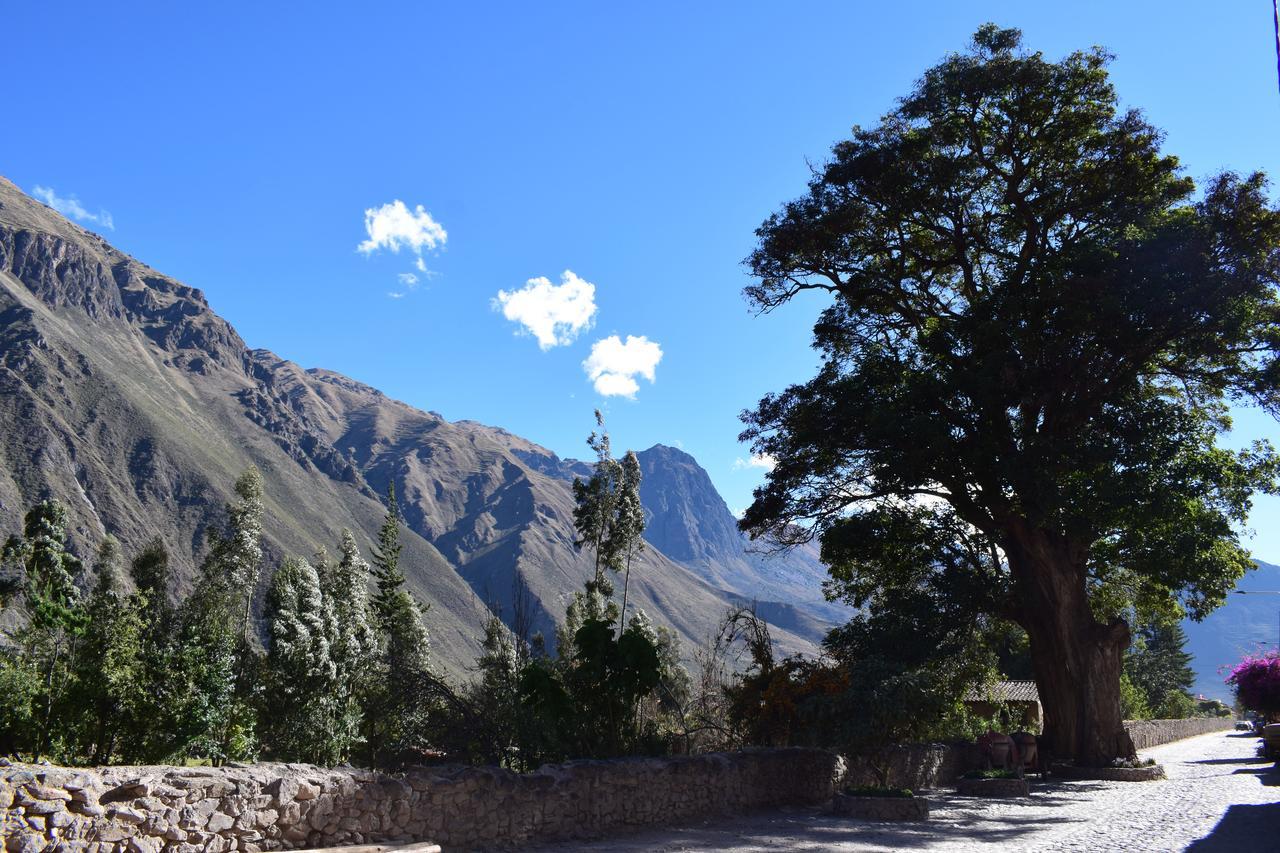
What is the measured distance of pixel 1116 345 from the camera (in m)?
18.2

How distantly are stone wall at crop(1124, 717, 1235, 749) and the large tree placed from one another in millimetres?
9145

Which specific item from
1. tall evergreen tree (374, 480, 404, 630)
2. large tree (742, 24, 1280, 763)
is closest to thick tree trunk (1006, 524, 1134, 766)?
large tree (742, 24, 1280, 763)

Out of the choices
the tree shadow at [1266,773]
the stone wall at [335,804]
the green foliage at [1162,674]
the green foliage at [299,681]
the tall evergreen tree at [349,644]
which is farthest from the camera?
the green foliage at [1162,674]

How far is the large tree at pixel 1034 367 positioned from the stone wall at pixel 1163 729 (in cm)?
914

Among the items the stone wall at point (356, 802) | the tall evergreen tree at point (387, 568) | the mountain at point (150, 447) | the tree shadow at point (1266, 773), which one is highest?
the mountain at point (150, 447)

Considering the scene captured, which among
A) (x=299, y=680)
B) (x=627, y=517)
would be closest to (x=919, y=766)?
(x=627, y=517)

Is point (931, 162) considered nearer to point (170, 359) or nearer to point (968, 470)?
point (968, 470)

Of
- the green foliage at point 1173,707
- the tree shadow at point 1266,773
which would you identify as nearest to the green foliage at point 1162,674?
the green foliage at point 1173,707

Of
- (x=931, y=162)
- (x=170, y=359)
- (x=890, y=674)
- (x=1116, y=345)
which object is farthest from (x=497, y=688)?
(x=170, y=359)

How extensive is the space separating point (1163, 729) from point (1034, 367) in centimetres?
3332

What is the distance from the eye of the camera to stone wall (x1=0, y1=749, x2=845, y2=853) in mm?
6492

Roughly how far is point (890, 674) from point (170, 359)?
206235 millimetres

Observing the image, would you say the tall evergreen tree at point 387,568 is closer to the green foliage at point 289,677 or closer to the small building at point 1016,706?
the green foliage at point 289,677

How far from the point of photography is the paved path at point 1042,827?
10.6m
